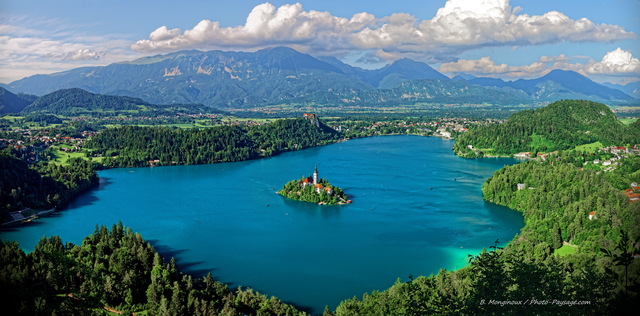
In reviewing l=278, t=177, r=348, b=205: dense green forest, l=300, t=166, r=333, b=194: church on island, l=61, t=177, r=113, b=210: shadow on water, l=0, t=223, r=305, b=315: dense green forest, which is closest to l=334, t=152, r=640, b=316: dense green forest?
l=0, t=223, r=305, b=315: dense green forest

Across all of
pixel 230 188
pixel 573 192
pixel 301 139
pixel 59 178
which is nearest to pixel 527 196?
pixel 573 192

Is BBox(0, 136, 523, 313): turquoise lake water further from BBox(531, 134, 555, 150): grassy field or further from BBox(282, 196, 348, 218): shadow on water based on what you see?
BBox(531, 134, 555, 150): grassy field

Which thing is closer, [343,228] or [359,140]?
[343,228]

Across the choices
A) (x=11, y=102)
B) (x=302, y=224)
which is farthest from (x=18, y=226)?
(x=11, y=102)

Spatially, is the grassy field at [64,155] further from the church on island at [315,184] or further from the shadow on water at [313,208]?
the shadow on water at [313,208]

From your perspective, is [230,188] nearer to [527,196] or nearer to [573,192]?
[527,196]

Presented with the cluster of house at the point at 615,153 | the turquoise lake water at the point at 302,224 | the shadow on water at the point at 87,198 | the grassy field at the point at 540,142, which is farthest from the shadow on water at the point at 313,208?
the grassy field at the point at 540,142
